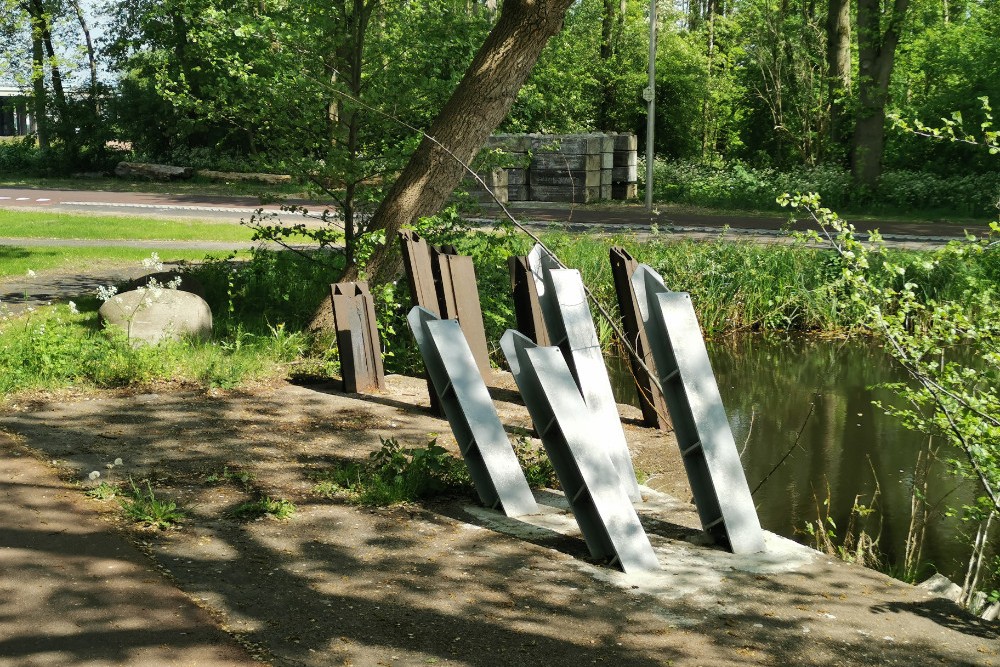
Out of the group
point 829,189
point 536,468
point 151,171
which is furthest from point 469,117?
point 151,171

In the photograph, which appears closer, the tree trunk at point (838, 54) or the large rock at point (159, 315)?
the large rock at point (159, 315)

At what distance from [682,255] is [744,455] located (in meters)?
5.32

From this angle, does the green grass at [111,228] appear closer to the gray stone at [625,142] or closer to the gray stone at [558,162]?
the gray stone at [558,162]

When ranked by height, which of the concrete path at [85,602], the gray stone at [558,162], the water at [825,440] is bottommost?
the water at [825,440]

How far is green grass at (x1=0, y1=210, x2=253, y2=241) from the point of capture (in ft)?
58.0

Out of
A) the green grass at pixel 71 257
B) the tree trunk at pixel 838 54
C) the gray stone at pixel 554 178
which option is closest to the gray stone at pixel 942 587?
the green grass at pixel 71 257

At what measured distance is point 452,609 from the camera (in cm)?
439

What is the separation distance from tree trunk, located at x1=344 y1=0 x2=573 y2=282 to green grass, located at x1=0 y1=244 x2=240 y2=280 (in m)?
4.67

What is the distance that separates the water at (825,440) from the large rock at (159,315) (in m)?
4.01

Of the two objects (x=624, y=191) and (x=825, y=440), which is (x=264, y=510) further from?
(x=624, y=191)

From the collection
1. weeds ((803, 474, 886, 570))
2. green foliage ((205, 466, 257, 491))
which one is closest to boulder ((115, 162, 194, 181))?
weeds ((803, 474, 886, 570))

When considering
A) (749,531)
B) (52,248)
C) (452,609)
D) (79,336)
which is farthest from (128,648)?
(52,248)

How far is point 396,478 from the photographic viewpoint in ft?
19.7

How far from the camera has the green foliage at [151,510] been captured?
5219 millimetres
